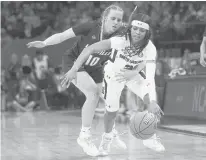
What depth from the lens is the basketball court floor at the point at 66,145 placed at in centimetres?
701

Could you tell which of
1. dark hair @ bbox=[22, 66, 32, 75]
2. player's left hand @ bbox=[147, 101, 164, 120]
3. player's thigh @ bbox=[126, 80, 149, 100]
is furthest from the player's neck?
dark hair @ bbox=[22, 66, 32, 75]

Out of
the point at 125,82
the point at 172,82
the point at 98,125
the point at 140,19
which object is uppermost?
the point at 140,19

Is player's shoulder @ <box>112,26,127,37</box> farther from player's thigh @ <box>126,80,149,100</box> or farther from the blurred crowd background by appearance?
the blurred crowd background

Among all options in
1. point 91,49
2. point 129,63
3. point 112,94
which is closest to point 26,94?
point 112,94

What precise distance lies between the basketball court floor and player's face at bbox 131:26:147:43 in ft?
4.94

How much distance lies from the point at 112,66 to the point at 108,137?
949mm

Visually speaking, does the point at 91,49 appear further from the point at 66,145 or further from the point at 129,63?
the point at 66,145

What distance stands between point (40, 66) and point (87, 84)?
443 inches

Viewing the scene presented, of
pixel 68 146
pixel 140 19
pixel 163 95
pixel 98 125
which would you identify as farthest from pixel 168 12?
pixel 140 19

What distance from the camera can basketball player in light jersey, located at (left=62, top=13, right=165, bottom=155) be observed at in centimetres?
642

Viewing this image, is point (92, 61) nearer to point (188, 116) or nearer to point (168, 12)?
point (188, 116)

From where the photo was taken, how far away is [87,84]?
23.2 feet

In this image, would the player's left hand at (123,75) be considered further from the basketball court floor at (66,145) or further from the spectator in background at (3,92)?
the spectator in background at (3,92)

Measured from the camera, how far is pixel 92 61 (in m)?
7.29
